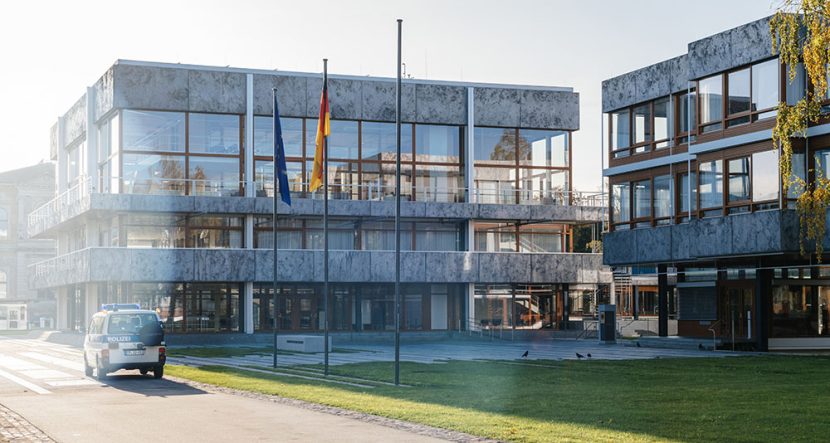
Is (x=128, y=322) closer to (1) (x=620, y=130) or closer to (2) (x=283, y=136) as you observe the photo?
(1) (x=620, y=130)

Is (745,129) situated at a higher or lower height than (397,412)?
higher

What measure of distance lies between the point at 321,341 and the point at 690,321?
15250 millimetres

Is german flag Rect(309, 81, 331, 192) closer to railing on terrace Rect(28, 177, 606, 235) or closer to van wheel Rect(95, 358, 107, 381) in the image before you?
van wheel Rect(95, 358, 107, 381)

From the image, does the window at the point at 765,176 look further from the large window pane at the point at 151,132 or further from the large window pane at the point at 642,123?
the large window pane at the point at 151,132

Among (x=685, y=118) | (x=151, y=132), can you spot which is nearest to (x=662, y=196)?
(x=685, y=118)

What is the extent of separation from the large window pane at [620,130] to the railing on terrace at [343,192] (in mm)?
10459

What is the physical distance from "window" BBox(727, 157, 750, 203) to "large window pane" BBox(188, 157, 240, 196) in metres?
25.6

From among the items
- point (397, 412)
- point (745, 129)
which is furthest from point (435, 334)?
point (397, 412)

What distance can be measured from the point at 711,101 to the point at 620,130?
8264 mm

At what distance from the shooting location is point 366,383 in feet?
83.6

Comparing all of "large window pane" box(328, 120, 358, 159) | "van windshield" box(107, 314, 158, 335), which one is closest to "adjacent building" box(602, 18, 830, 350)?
"large window pane" box(328, 120, 358, 159)

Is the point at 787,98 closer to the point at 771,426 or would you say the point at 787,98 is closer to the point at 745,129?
the point at 745,129

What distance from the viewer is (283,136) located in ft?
187

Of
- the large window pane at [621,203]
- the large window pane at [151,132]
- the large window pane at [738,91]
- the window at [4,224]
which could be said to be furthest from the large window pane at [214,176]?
the window at [4,224]
